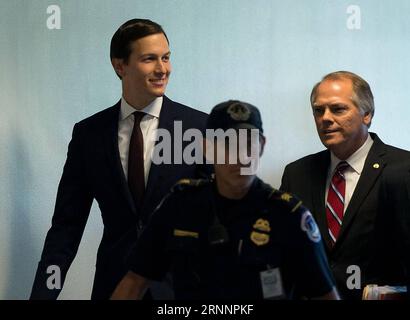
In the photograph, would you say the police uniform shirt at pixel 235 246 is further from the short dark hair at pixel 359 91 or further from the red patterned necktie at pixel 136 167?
the short dark hair at pixel 359 91

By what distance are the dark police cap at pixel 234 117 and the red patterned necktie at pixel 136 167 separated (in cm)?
47

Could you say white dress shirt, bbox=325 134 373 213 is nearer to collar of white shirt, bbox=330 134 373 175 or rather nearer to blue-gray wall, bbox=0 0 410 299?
collar of white shirt, bbox=330 134 373 175

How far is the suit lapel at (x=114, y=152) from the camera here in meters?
2.25

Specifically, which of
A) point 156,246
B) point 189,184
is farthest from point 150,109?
point 156,246

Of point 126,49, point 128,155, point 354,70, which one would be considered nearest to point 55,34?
point 126,49

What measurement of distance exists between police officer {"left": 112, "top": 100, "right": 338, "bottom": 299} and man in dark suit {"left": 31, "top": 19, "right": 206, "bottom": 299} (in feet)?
1.28

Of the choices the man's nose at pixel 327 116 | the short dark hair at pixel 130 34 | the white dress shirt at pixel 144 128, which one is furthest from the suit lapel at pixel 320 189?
the short dark hair at pixel 130 34

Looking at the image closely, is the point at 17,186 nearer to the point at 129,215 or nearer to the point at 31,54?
the point at 31,54

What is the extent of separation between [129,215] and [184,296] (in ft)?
1.51

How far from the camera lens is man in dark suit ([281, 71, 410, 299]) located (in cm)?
238

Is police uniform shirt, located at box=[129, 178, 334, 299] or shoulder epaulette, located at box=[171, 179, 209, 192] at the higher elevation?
shoulder epaulette, located at box=[171, 179, 209, 192]

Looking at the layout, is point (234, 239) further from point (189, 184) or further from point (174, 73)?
point (174, 73)

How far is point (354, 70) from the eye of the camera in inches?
108

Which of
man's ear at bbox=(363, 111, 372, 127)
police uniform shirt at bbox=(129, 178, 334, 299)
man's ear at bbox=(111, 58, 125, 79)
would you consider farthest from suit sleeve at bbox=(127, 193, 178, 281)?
man's ear at bbox=(363, 111, 372, 127)
